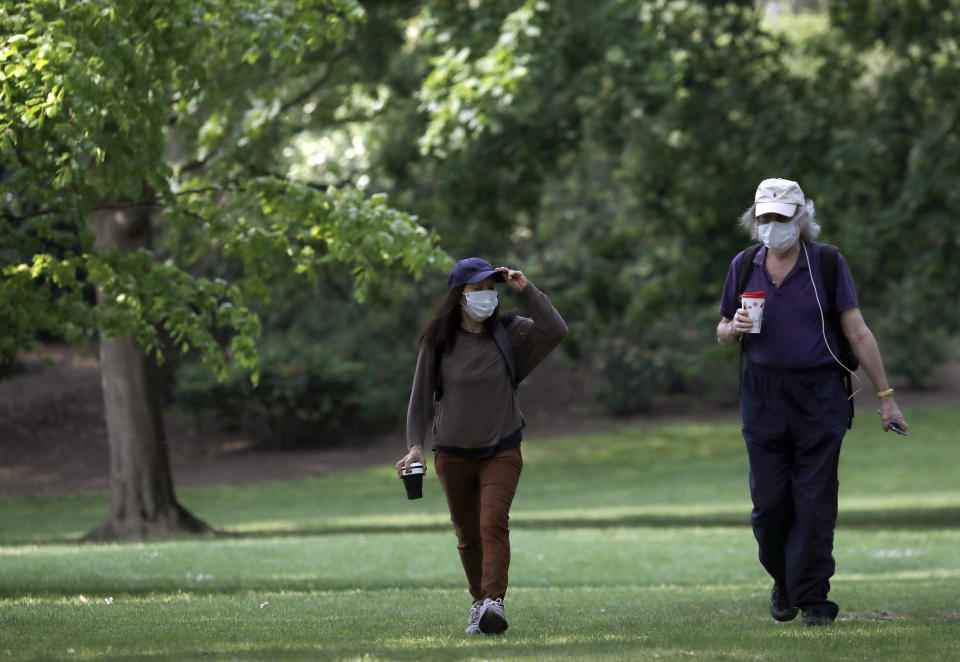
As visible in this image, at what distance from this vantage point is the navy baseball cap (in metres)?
7.01

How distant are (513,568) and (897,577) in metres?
3.47

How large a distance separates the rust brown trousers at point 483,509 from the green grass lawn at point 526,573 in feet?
1.03

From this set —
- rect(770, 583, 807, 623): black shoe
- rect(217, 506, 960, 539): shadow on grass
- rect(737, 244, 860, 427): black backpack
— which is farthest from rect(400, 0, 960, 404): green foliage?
rect(770, 583, 807, 623): black shoe

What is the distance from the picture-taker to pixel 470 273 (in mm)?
7055

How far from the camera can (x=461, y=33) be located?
57.2ft

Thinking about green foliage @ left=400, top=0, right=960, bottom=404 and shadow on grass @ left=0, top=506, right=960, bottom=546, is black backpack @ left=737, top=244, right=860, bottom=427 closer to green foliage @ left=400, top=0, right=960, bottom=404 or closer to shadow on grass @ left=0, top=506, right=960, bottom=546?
green foliage @ left=400, top=0, right=960, bottom=404

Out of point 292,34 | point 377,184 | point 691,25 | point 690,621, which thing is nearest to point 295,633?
point 690,621

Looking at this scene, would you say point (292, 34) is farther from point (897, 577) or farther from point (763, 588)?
point (897, 577)

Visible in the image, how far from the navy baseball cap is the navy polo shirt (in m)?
1.36

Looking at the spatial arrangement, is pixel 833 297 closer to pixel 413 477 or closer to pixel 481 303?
pixel 481 303

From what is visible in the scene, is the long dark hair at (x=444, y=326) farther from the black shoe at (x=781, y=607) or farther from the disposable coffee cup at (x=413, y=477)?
the black shoe at (x=781, y=607)

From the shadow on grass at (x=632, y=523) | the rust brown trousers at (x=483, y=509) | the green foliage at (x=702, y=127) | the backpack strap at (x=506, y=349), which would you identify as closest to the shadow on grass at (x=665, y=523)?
the shadow on grass at (x=632, y=523)

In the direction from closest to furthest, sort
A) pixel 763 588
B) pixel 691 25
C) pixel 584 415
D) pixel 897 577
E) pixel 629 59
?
pixel 763 588 → pixel 897 577 → pixel 629 59 → pixel 691 25 → pixel 584 415

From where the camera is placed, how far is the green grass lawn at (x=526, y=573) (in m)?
6.47
